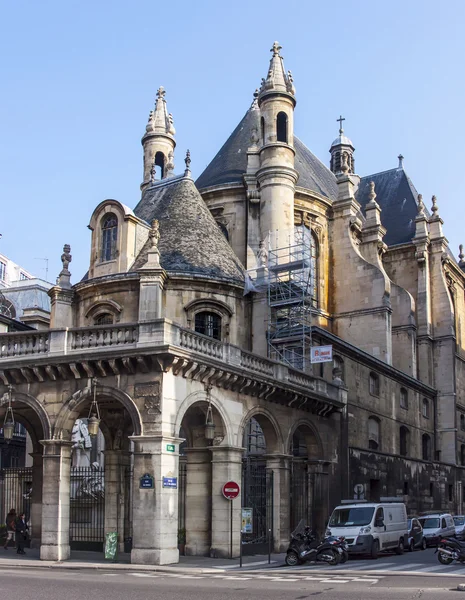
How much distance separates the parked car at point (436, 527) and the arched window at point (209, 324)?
10.8m

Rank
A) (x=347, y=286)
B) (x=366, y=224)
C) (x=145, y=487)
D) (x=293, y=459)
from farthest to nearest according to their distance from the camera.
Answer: (x=366, y=224)
(x=347, y=286)
(x=293, y=459)
(x=145, y=487)

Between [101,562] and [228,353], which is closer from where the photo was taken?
[101,562]

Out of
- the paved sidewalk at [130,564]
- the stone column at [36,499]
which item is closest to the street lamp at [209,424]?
the paved sidewalk at [130,564]

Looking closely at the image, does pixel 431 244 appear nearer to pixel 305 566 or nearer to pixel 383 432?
pixel 383 432

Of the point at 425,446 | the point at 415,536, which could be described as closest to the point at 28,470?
the point at 415,536

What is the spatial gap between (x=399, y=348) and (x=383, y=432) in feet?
32.9

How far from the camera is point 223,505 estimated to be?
982 inches

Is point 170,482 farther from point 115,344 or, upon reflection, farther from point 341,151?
point 341,151

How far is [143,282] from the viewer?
31.2 metres

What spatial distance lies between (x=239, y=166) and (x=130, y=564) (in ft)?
85.8

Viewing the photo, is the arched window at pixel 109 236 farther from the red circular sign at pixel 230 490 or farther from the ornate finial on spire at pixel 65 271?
the red circular sign at pixel 230 490

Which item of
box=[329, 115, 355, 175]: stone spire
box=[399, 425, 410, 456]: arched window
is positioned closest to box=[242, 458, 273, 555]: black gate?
box=[399, 425, 410, 456]: arched window

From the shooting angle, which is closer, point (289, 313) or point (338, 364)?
point (338, 364)

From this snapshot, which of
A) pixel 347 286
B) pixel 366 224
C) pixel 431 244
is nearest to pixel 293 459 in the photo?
pixel 347 286
